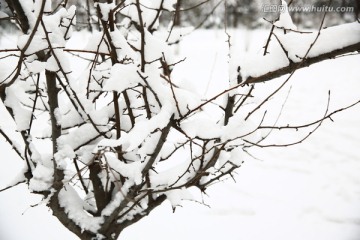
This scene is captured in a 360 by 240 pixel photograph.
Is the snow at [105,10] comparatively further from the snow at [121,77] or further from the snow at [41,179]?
the snow at [41,179]

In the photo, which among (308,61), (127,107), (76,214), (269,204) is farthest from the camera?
(269,204)

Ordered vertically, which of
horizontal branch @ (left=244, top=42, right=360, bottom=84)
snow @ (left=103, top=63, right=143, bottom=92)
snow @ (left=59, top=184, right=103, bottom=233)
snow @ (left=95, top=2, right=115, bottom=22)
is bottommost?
snow @ (left=59, top=184, right=103, bottom=233)

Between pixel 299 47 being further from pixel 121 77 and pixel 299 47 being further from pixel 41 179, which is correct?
pixel 41 179

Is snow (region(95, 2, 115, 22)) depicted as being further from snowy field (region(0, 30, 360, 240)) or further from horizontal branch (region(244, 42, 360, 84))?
snowy field (region(0, 30, 360, 240))

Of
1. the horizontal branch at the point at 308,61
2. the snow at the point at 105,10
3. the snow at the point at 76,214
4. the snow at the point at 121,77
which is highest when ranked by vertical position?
the horizontal branch at the point at 308,61

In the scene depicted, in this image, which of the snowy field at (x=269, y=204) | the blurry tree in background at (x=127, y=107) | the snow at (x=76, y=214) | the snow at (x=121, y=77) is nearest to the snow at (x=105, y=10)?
the blurry tree in background at (x=127, y=107)

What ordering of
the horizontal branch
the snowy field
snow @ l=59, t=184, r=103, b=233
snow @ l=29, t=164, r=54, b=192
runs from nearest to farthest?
1. the horizontal branch
2. snow @ l=29, t=164, r=54, b=192
3. snow @ l=59, t=184, r=103, b=233
4. the snowy field

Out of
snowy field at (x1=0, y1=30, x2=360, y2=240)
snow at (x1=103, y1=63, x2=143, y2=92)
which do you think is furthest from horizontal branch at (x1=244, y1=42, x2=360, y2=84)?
snowy field at (x1=0, y1=30, x2=360, y2=240)

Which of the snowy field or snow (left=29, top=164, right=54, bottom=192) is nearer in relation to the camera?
snow (left=29, top=164, right=54, bottom=192)

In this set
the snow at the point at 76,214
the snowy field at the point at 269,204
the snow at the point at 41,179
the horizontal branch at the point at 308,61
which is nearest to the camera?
the horizontal branch at the point at 308,61

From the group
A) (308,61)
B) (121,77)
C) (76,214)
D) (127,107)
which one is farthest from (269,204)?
(121,77)

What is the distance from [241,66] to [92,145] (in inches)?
37.4

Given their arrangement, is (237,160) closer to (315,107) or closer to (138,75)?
(138,75)

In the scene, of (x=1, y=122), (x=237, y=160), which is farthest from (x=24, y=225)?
(x=1, y=122)
